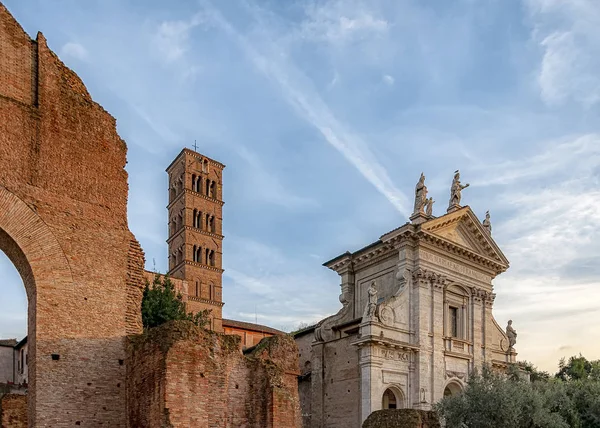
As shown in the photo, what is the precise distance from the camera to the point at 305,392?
1161 inches

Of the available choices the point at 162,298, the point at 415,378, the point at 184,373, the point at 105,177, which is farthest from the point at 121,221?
the point at 415,378

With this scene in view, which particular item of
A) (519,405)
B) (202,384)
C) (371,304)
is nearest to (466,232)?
(371,304)

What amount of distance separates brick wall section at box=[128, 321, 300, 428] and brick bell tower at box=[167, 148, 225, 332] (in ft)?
108

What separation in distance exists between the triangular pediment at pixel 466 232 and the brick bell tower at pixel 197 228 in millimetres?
21049

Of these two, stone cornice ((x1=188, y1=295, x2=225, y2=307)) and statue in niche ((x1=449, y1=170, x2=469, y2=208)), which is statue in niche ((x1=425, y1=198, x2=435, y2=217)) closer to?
statue in niche ((x1=449, y1=170, x2=469, y2=208))

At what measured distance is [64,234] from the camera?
11.4 meters

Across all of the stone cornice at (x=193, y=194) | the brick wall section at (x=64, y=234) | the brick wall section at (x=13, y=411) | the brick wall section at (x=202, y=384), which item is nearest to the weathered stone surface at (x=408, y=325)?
the brick wall section at (x=202, y=384)

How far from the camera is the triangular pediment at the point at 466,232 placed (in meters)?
29.0

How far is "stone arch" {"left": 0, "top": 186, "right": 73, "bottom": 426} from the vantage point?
1075cm

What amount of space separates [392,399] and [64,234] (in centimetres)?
1946

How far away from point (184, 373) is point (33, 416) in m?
2.47

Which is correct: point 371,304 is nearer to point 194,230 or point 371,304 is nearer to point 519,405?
point 519,405

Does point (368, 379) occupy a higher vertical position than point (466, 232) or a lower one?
lower

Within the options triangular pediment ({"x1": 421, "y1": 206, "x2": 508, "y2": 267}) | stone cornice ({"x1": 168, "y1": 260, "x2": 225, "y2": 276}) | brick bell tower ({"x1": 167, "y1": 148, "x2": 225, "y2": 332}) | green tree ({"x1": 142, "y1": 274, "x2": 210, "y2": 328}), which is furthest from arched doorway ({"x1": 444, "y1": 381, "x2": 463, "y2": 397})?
stone cornice ({"x1": 168, "y1": 260, "x2": 225, "y2": 276})
